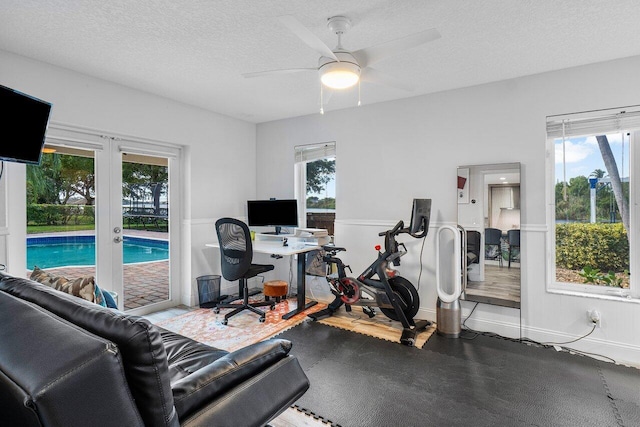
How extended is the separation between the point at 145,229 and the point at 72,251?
2.45ft

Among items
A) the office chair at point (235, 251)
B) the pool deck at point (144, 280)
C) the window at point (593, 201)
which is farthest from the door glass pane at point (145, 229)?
the window at point (593, 201)

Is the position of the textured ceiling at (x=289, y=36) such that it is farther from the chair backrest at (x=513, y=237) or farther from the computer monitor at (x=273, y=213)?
the computer monitor at (x=273, y=213)

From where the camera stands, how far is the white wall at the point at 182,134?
9.29 ft

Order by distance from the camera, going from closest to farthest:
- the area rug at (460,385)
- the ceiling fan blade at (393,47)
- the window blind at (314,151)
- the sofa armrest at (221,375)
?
the sofa armrest at (221,375), the ceiling fan blade at (393,47), the area rug at (460,385), the window blind at (314,151)

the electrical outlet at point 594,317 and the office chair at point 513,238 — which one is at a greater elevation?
the office chair at point 513,238

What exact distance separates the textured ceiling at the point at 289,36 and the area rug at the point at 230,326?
248cm

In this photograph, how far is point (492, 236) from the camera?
10.9 ft

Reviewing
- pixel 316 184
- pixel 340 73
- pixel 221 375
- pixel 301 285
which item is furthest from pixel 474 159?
pixel 221 375

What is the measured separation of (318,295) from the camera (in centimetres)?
454

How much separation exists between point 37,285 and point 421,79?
322 centimetres

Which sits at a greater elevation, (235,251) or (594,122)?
(594,122)

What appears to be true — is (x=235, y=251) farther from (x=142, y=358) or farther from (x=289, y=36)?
(x=142, y=358)

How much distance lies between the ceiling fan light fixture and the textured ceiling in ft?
1.05

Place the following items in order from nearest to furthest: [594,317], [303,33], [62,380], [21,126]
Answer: [62,380], [303,33], [21,126], [594,317]
